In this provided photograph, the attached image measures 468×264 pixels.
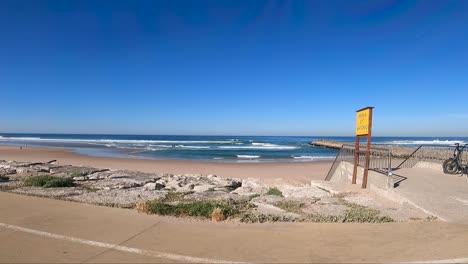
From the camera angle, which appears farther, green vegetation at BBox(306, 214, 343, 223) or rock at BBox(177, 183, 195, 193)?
rock at BBox(177, 183, 195, 193)

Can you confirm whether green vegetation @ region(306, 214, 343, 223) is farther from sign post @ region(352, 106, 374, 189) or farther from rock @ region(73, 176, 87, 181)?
rock @ region(73, 176, 87, 181)

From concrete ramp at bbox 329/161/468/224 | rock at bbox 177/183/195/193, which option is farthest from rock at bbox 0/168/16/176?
concrete ramp at bbox 329/161/468/224

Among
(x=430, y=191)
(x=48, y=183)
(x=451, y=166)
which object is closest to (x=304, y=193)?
(x=430, y=191)

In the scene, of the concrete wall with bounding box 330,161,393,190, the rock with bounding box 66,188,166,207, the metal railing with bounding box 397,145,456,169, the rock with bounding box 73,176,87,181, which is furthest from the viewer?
the metal railing with bounding box 397,145,456,169

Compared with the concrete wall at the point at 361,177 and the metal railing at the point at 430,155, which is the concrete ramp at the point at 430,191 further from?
the metal railing at the point at 430,155

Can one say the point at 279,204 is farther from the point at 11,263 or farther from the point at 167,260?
the point at 11,263

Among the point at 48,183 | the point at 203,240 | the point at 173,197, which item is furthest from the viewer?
the point at 48,183

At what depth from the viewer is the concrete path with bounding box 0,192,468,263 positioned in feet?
13.3

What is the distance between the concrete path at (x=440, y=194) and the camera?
6219mm

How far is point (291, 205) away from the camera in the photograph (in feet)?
23.4

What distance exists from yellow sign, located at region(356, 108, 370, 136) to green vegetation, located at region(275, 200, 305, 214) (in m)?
3.47

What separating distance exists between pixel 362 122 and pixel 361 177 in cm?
212

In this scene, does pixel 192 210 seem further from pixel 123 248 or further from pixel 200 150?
pixel 200 150

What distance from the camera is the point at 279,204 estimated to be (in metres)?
7.26
